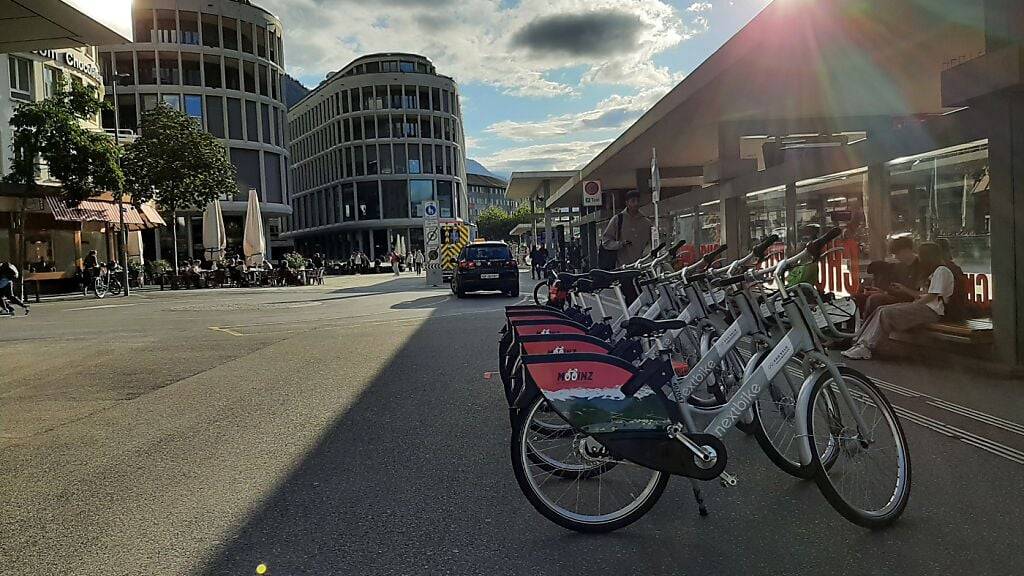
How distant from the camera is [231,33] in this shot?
5969cm

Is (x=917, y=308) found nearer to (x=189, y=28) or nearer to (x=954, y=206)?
(x=954, y=206)

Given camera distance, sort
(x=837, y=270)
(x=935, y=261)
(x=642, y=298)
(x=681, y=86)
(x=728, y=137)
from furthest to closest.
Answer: (x=728, y=137), (x=681, y=86), (x=837, y=270), (x=935, y=261), (x=642, y=298)

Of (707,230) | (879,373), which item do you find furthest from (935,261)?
(707,230)

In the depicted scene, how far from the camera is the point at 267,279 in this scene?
33.8 metres

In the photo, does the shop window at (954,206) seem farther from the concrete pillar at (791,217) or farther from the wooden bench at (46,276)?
the wooden bench at (46,276)

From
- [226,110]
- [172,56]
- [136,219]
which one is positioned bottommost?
[136,219]

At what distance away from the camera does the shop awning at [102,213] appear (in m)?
29.3

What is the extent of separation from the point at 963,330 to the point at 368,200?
76086 millimetres

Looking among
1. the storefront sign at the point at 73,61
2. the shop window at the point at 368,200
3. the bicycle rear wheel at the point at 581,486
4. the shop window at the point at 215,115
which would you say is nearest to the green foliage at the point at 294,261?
the storefront sign at the point at 73,61

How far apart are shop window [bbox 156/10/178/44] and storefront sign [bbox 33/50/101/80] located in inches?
781

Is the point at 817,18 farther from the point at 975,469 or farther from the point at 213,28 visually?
the point at 213,28

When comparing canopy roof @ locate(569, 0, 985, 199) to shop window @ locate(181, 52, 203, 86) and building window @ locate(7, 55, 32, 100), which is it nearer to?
building window @ locate(7, 55, 32, 100)

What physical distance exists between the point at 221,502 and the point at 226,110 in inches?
2352

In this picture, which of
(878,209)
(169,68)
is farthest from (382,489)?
(169,68)
